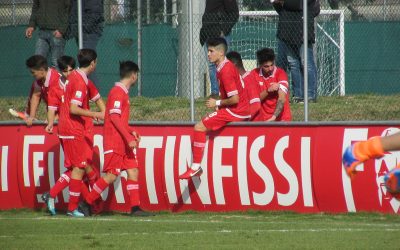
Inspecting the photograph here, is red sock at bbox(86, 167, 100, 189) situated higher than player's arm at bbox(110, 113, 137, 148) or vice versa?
player's arm at bbox(110, 113, 137, 148)

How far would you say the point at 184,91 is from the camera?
61.7 ft

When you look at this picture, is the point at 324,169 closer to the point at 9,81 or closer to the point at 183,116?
the point at 183,116

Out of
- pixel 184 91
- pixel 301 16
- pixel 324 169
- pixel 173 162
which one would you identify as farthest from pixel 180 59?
pixel 324 169

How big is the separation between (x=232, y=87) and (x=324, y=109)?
3.48 m

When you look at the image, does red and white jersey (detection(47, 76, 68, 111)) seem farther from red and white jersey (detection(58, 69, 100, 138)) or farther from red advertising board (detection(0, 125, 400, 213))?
red advertising board (detection(0, 125, 400, 213))

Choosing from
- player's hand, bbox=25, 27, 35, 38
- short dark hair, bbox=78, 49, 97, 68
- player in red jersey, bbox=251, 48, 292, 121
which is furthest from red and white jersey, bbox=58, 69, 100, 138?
player's hand, bbox=25, 27, 35, 38

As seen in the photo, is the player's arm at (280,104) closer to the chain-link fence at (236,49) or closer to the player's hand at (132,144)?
the chain-link fence at (236,49)

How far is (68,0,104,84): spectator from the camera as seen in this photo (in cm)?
1825

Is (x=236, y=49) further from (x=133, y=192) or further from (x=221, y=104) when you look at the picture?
(x=133, y=192)

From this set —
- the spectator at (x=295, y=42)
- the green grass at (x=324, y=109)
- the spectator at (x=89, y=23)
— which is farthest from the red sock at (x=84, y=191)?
the spectator at (x=295, y=42)

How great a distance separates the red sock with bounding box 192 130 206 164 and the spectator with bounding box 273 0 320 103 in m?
2.84

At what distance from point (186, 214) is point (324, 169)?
1896 mm

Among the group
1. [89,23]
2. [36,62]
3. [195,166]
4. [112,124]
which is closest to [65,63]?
[36,62]

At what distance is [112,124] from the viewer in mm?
14742
